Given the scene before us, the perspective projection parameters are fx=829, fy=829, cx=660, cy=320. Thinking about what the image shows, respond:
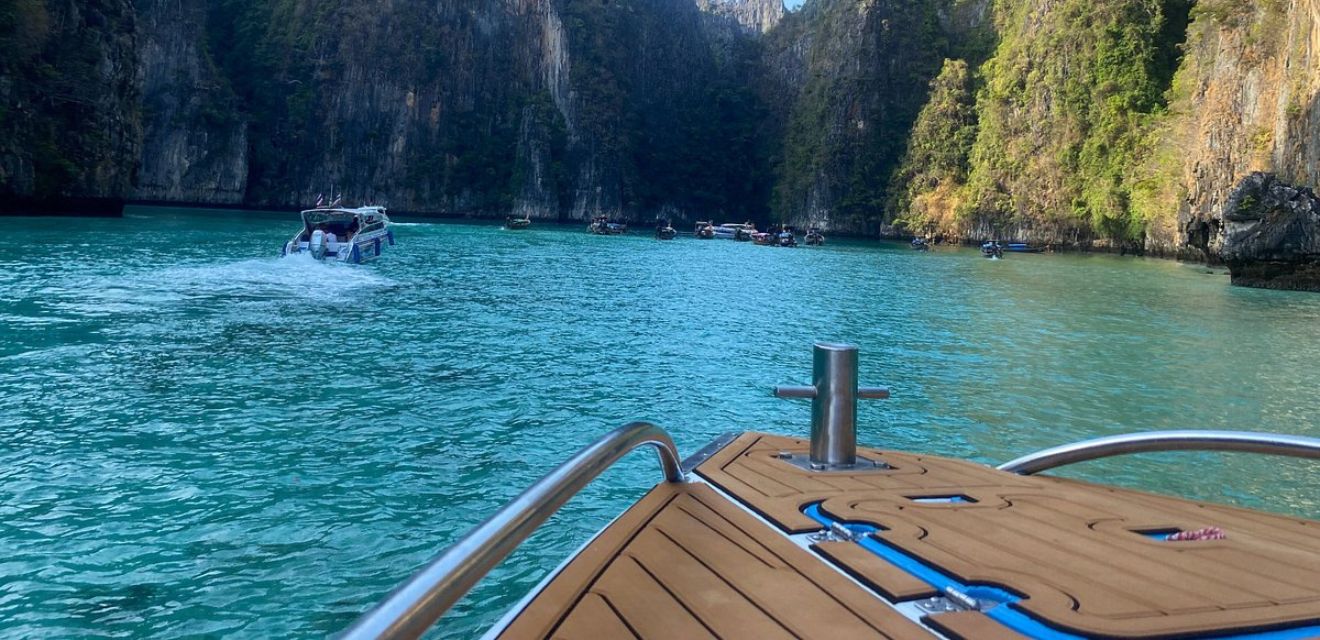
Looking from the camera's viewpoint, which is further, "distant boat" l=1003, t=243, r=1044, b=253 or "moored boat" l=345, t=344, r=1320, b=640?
"distant boat" l=1003, t=243, r=1044, b=253

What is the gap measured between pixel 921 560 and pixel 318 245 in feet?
97.8

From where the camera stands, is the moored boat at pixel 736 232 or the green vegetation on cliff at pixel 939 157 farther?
the green vegetation on cliff at pixel 939 157

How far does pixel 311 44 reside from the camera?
10612 centimetres

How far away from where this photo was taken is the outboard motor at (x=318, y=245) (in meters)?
29.4

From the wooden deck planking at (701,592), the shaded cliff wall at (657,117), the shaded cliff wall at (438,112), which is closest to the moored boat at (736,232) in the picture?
the shaded cliff wall at (438,112)

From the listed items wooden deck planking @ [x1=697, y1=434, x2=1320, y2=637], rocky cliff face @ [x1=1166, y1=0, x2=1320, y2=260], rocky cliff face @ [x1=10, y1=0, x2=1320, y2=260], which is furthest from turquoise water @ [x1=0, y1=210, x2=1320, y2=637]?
rocky cliff face @ [x1=10, y1=0, x2=1320, y2=260]

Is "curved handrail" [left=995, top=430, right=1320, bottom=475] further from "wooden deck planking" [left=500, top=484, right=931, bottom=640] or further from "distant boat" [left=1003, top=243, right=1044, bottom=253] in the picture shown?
"distant boat" [left=1003, top=243, right=1044, bottom=253]

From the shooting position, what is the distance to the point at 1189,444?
373 cm

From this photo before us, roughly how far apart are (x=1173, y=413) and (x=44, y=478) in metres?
13.5

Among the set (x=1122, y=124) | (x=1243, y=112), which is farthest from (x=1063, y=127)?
(x=1243, y=112)

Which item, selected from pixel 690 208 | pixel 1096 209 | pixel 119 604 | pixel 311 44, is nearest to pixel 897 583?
pixel 119 604

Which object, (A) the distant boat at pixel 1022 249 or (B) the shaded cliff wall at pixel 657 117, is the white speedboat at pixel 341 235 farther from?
(B) the shaded cliff wall at pixel 657 117

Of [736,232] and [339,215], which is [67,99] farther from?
[736,232]

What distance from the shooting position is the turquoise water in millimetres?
5930
